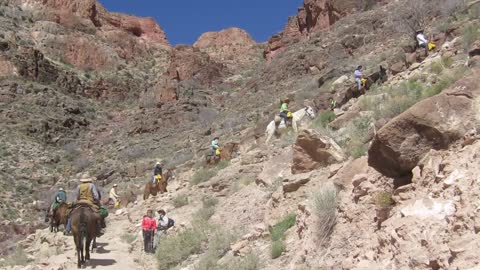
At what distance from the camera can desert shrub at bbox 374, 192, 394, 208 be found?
5938mm

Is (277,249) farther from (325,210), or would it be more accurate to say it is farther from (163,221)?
(163,221)

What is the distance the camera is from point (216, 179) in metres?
15.4

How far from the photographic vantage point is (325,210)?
22.0ft

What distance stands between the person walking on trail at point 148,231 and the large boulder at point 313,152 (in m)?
4.11

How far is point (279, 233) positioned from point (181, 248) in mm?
3335

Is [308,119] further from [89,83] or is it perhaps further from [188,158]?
[89,83]

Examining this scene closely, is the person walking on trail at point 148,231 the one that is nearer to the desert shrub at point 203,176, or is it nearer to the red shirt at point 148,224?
the red shirt at point 148,224

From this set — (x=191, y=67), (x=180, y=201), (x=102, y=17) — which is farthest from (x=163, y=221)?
(x=102, y=17)

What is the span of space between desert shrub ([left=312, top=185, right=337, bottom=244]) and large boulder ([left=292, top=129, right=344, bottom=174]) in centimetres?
205

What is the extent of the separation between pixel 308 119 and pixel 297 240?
412 inches

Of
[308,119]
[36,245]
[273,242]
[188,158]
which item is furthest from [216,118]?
[273,242]

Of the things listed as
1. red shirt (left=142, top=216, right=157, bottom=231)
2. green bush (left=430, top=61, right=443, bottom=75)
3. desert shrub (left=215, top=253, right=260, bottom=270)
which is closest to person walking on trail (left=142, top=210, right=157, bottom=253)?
red shirt (left=142, top=216, right=157, bottom=231)

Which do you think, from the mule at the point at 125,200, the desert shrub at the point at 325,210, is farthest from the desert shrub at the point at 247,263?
the mule at the point at 125,200

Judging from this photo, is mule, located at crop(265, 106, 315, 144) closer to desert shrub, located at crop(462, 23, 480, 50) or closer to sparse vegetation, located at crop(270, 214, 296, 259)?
desert shrub, located at crop(462, 23, 480, 50)
